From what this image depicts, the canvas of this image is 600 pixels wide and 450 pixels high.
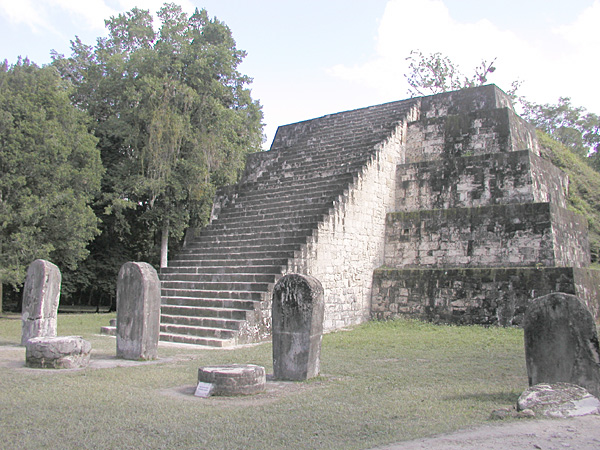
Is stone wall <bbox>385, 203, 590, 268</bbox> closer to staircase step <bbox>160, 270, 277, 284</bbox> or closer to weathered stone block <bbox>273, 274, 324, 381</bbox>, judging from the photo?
staircase step <bbox>160, 270, 277, 284</bbox>

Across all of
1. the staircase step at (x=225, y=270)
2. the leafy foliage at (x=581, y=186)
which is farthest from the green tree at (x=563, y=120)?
the staircase step at (x=225, y=270)

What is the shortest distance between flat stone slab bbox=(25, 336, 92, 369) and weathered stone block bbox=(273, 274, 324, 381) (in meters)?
2.80

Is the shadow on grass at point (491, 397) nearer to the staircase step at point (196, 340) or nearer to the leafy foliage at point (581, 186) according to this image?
the staircase step at point (196, 340)

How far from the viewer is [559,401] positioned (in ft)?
15.0

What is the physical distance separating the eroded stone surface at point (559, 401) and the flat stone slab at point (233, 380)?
106 inches

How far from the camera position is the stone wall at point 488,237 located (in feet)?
40.2

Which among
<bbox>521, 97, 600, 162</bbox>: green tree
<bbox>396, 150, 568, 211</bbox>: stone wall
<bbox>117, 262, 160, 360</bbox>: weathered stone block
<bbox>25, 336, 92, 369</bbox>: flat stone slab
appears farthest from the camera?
Result: <bbox>521, 97, 600, 162</bbox>: green tree

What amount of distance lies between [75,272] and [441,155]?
15.4 meters

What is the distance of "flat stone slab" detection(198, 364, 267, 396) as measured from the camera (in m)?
5.69

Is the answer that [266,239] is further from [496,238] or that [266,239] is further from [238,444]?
[238,444]

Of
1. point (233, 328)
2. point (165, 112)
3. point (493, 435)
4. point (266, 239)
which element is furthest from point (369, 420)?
point (165, 112)

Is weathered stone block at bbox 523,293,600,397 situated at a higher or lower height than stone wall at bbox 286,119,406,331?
lower

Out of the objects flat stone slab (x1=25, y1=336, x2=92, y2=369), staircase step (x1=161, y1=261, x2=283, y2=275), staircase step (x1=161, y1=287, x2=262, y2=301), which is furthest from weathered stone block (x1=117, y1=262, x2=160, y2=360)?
staircase step (x1=161, y1=261, x2=283, y2=275)

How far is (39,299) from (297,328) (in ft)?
16.5
